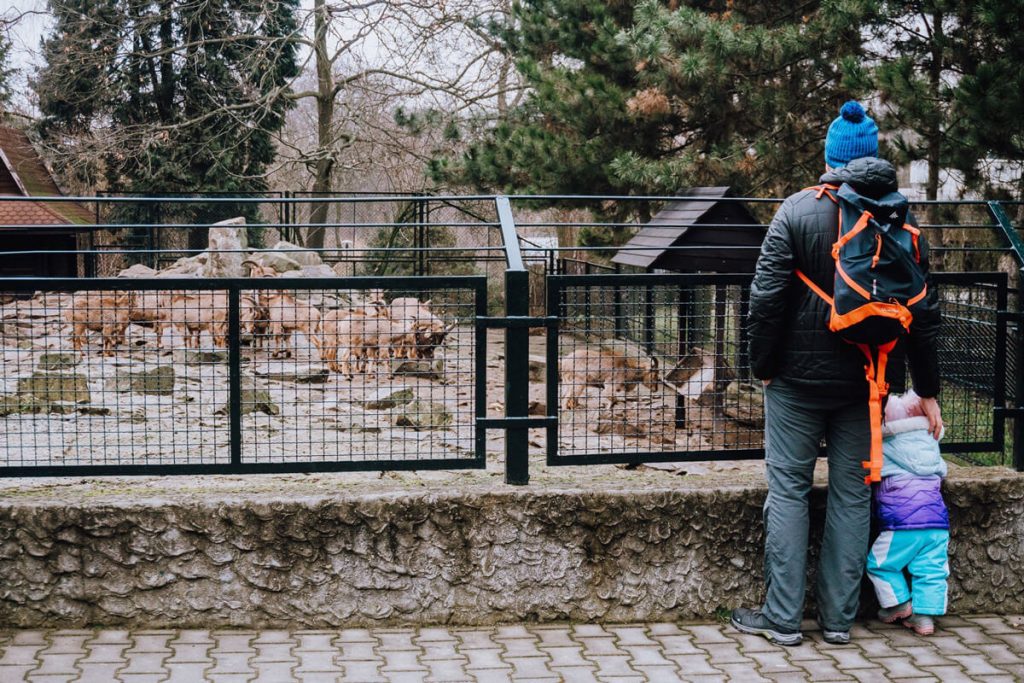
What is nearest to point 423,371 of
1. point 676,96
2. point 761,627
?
point 761,627

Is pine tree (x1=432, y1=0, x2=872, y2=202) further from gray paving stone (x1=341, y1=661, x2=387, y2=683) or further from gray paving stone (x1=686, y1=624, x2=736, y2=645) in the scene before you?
gray paving stone (x1=341, y1=661, x2=387, y2=683)

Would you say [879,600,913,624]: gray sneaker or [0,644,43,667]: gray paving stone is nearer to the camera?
[0,644,43,667]: gray paving stone

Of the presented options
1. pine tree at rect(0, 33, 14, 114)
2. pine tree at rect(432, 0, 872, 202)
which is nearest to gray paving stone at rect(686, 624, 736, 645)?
pine tree at rect(432, 0, 872, 202)

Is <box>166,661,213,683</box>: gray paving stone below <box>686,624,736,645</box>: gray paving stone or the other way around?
the other way around

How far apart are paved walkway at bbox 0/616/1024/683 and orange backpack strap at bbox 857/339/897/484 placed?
2.34 feet

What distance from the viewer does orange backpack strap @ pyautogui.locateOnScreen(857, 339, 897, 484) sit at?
4027 millimetres

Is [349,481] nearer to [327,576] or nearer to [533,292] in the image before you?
[327,576]

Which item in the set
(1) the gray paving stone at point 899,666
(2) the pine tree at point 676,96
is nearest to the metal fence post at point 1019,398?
(1) the gray paving stone at point 899,666

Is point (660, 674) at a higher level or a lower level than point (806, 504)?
lower

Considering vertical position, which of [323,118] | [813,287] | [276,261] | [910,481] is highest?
[323,118]

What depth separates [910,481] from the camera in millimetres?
4367

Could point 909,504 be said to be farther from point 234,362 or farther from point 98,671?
point 98,671

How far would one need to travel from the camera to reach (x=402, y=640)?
4328 millimetres

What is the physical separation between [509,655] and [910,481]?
5.51 ft
